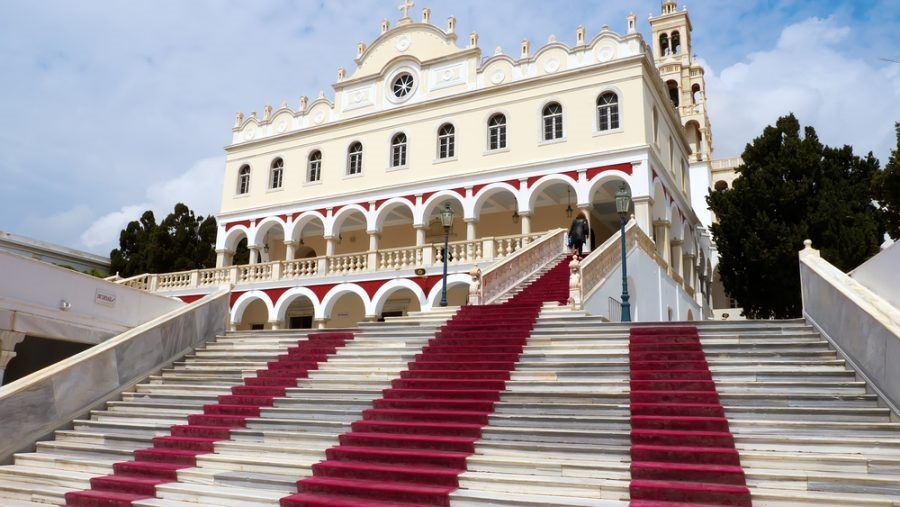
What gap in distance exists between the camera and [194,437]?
7867 millimetres

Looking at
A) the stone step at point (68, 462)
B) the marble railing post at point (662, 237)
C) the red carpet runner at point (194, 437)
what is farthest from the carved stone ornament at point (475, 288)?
the marble railing post at point (662, 237)

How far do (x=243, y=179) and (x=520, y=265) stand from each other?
1760 centimetres

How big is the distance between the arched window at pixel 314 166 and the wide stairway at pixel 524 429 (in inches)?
698

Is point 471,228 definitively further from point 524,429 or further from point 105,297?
point 524,429

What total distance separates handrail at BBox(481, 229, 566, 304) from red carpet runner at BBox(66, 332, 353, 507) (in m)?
4.51

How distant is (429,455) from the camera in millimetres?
6391

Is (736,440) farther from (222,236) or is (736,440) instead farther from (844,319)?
(222,236)

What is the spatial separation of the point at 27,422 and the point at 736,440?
8.57m

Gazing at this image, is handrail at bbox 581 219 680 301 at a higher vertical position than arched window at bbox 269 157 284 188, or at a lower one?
lower

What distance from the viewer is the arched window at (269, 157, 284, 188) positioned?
2798 cm

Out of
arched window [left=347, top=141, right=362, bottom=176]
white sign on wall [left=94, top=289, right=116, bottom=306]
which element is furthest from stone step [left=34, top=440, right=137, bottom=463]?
arched window [left=347, top=141, right=362, bottom=176]

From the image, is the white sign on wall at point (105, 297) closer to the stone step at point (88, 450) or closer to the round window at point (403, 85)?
the stone step at point (88, 450)

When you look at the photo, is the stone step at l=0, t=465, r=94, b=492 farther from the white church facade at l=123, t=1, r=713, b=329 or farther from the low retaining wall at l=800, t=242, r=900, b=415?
the white church facade at l=123, t=1, r=713, b=329

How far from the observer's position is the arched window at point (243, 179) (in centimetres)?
2873
